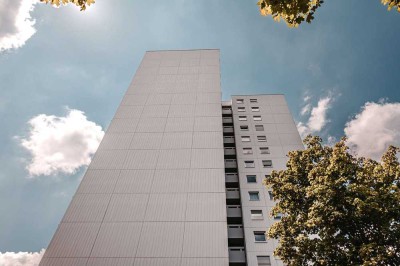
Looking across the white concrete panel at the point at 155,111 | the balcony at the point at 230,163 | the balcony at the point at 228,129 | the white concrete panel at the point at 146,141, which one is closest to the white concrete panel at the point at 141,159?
the white concrete panel at the point at 146,141

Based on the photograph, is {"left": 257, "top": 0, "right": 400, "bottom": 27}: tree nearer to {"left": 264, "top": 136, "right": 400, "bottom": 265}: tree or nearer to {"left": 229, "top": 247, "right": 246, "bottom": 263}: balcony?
{"left": 264, "top": 136, "right": 400, "bottom": 265}: tree

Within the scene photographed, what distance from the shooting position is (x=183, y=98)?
32531mm

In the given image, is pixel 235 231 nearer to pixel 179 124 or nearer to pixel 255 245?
pixel 255 245

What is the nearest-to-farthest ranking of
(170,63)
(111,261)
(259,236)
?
(111,261), (259,236), (170,63)

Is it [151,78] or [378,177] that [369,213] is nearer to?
[378,177]

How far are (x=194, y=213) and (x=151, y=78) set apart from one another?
21.5 m

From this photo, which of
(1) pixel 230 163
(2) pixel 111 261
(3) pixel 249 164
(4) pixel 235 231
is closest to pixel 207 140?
(1) pixel 230 163

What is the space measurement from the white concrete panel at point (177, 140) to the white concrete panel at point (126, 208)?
19.9 feet

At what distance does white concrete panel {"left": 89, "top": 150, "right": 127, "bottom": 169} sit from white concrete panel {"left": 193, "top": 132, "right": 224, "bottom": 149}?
693 centimetres

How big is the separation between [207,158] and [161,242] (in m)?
8.74

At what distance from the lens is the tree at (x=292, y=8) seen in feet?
18.5

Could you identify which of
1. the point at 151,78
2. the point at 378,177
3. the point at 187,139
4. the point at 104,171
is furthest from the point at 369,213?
the point at 151,78

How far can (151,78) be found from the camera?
119 feet

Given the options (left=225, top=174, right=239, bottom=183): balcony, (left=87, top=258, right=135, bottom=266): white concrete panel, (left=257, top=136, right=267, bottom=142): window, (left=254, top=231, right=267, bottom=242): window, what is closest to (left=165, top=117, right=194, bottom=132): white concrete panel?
(left=225, top=174, right=239, bottom=183): balcony
